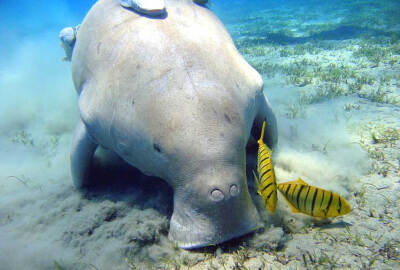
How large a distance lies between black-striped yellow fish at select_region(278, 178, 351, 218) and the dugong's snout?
0.35 metres

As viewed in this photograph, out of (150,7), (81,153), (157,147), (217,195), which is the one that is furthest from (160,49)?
(81,153)

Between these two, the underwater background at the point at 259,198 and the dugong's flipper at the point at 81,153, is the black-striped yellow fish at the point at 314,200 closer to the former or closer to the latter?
the underwater background at the point at 259,198

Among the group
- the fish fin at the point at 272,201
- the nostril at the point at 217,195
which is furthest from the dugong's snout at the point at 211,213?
the fish fin at the point at 272,201

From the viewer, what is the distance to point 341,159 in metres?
3.59

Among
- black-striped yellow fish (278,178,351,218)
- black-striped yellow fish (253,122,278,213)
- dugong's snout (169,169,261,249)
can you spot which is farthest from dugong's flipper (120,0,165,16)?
black-striped yellow fish (278,178,351,218)

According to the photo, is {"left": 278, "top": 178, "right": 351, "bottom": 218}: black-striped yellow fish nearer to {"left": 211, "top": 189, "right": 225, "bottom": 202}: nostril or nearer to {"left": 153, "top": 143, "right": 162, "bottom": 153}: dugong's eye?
{"left": 211, "top": 189, "right": 225, "bottom": 202}: nostril

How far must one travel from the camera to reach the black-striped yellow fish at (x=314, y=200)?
204 centimetres

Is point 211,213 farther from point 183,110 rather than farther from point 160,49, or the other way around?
point 160,49

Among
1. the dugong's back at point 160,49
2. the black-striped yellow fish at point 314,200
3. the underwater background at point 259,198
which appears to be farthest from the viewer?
the dugong's back at point 160,49

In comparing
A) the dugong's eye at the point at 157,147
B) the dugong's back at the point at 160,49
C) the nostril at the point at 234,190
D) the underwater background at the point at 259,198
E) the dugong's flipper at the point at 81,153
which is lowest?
the underwater background at the point at 259,198

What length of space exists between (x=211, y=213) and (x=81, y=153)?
7.19 ft

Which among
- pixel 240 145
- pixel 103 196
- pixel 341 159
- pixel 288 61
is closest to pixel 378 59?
pixel 288 61

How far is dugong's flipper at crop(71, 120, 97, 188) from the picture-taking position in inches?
130

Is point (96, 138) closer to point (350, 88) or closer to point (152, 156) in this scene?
point (152, 156)
